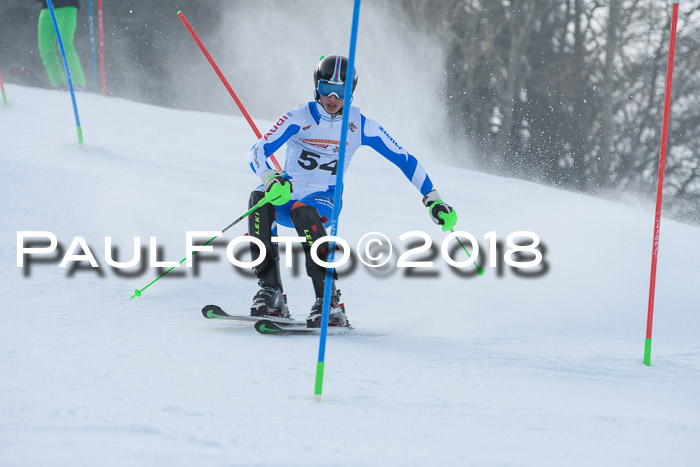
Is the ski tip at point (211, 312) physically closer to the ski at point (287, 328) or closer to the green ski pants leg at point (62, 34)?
the ski at point (287, 328)

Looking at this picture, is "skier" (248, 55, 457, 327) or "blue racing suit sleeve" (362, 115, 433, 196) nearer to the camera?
"skier" (248, 55, 457, 327)

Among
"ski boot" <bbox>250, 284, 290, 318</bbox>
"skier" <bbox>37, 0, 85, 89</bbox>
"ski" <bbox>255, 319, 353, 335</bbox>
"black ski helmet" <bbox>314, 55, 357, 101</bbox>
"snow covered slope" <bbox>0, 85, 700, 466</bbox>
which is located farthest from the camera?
"skier" <bbox>37, 0, 85, 89</bbox>

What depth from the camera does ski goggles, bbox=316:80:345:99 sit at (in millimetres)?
3569

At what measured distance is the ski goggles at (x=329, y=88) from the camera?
3569 millimetres

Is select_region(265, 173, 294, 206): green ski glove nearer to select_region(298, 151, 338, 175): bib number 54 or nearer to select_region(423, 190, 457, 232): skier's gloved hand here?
select_region(298, 151, 338, 175): bib number 54

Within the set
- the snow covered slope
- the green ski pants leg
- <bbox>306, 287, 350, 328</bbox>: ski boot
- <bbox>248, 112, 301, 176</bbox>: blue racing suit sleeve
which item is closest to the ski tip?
the snow covered slope

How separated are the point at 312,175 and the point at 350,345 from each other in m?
0.89

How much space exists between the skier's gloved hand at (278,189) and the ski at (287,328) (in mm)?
534

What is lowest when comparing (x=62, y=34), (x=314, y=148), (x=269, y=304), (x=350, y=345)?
(x=350, y=345)

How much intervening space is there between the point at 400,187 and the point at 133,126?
3501 millimetres

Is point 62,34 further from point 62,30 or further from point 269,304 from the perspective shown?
point 269,304

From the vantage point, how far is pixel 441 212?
147 inches

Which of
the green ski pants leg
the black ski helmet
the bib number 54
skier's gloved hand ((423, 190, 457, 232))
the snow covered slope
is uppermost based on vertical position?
the green ski pants leg

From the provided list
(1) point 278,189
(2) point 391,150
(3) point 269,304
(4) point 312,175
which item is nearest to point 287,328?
(3) point 269,304
